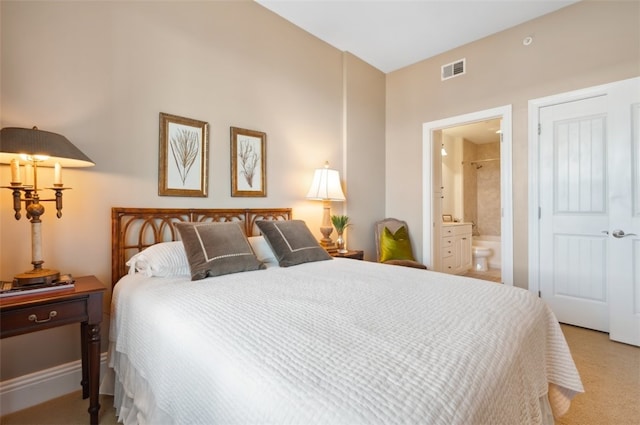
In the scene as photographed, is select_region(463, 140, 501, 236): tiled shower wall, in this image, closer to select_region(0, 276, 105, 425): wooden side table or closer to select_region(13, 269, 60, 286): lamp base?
select_region(0, 276, 105, 425): wooden side table

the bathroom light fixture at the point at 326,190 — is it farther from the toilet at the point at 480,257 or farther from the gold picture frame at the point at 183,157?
the toilet at the point at 480,257

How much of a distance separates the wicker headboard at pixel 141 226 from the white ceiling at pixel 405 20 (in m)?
2.12

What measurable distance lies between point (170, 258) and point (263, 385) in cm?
139

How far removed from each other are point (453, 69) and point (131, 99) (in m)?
3.45

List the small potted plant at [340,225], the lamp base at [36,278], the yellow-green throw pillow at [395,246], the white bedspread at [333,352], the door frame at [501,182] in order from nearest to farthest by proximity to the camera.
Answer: the white bedspread at [333,352], the lamp base at [36,278], the door frame at [501,182], the small potted plant at [340,225], the yellow-green throw pillow at [395,246]

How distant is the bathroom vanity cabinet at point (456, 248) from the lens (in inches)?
177

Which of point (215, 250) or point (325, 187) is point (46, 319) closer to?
point (215, 250)

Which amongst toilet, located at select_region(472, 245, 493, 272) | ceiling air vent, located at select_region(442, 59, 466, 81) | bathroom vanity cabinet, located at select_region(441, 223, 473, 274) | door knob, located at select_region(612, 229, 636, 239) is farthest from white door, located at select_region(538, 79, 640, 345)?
toilet, located at select_region(472, 245, 493, 272)

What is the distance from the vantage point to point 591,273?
2801 mm

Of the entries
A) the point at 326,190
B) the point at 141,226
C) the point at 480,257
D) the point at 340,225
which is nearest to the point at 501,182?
the point at 340,225

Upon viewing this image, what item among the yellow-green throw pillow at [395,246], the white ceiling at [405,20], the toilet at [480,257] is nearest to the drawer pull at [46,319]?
the white ceiling at [405,20]

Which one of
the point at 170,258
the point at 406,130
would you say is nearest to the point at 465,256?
the point at 406,130

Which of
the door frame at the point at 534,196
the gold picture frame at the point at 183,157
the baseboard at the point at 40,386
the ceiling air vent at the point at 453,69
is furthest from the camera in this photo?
the ceiling air vent at the point at 453,69

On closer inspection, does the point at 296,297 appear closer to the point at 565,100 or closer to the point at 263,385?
the point at 263,385
